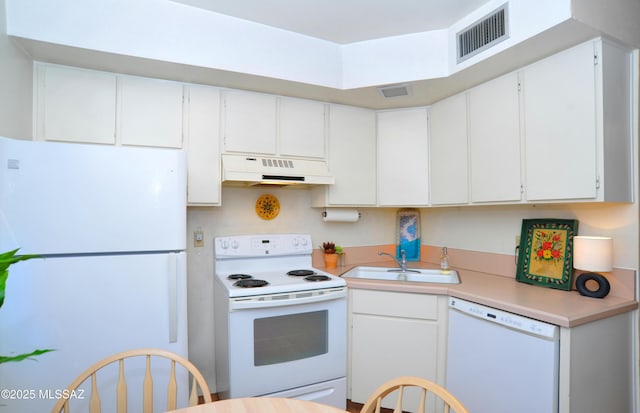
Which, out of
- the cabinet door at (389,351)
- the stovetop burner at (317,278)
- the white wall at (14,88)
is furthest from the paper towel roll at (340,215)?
the white wall at (14,88)

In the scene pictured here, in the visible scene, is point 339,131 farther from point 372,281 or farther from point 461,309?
point 461,309

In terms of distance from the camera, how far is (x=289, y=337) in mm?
2076

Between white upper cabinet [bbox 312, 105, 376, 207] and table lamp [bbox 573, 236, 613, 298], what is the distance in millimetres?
1385

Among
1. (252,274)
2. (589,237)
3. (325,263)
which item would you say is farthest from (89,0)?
(589,237)

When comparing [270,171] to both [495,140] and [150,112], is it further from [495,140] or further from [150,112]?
[495,140]

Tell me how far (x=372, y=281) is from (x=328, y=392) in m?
0.75

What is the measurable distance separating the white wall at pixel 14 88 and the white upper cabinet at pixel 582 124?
2.70 meters

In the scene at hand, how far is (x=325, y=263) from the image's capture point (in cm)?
280

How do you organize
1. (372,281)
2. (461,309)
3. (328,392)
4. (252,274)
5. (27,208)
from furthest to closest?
(252,274), (372,281), (328,392), (461,309), (27,208)

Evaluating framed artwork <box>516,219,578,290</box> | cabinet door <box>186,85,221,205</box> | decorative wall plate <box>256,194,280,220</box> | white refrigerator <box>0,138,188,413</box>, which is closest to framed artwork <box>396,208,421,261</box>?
framed artwork <box>516,219,578,290</box>

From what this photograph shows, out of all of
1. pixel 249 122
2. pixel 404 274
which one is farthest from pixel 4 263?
pixel 404 274

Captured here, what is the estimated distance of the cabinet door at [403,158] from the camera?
271 centimetres

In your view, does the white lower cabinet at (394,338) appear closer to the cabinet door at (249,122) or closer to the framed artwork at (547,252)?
the framed artwork at (547,252)

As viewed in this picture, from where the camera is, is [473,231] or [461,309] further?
[473,231]
